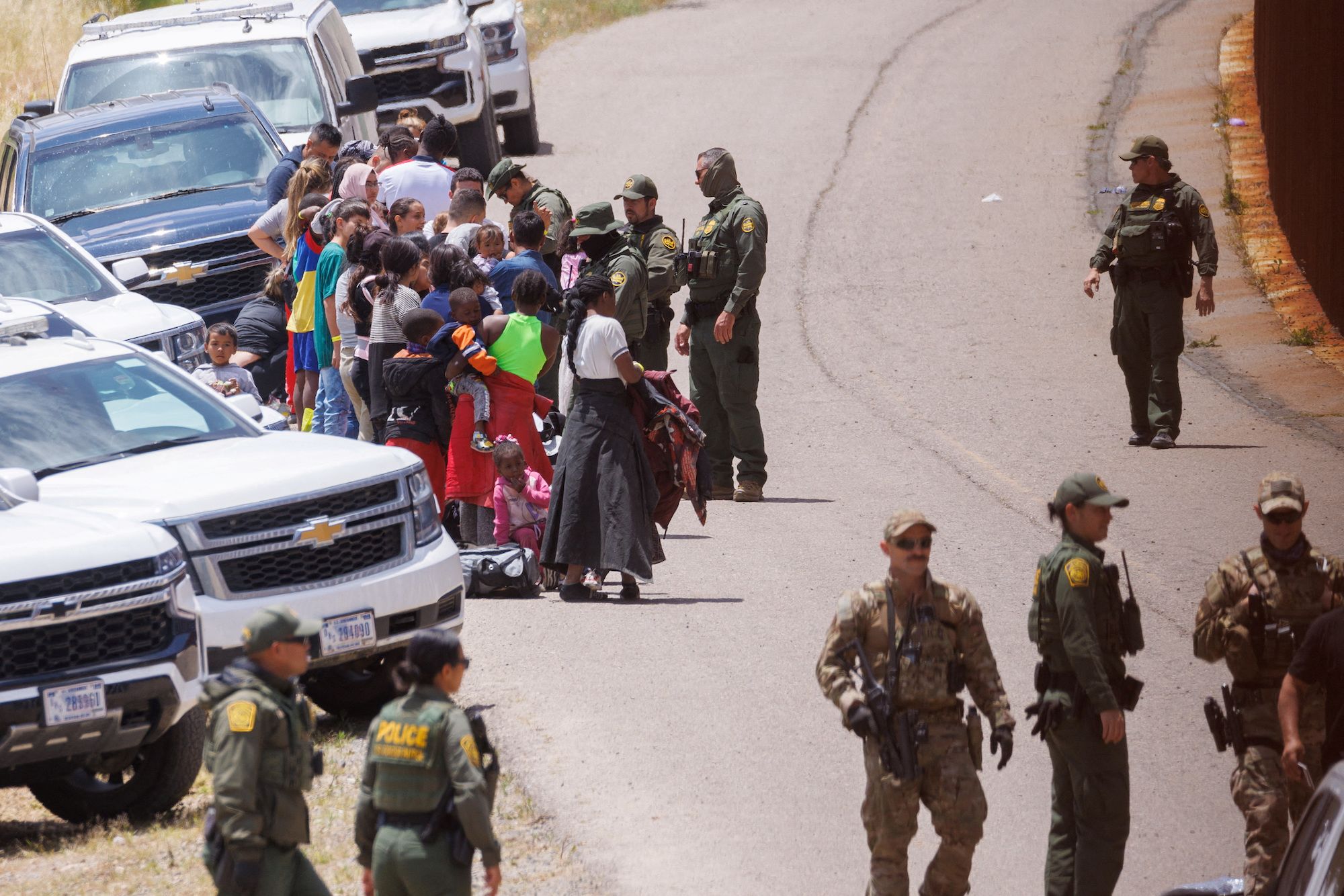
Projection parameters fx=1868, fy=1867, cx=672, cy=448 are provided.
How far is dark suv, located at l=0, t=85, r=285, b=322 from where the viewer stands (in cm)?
1418

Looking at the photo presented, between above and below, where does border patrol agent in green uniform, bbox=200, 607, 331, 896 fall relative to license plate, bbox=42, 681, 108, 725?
above

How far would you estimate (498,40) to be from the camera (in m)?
22.1

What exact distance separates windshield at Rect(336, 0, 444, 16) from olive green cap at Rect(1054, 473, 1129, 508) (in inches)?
590

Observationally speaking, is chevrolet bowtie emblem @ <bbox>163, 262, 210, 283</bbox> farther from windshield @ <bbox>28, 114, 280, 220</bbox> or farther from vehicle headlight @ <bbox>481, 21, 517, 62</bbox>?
vehicle headlight @ <bbox>481, 21, 517, 62</bbox>

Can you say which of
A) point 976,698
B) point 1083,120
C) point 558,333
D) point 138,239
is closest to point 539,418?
point 558,333

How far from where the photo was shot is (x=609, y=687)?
9211mm

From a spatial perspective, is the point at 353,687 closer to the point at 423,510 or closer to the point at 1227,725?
the point at 423,510

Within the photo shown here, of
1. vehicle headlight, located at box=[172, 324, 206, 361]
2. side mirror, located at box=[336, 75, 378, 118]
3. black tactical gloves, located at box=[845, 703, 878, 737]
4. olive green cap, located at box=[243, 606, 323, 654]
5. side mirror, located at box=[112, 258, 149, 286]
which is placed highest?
side mirror, located at box=[336, 75, 378, 118]

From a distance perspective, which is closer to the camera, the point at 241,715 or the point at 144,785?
the point at 241,715

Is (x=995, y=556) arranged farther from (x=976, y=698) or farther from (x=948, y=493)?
(x=976, y=698)

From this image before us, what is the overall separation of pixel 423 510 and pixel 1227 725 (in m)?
3.87

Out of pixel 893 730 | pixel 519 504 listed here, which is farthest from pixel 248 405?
pixel 893 730

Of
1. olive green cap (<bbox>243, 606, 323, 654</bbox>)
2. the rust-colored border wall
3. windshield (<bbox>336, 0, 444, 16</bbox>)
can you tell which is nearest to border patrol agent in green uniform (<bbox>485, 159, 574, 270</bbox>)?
olive green cap (<bbox>243, 606, 323, 654</bbox>)

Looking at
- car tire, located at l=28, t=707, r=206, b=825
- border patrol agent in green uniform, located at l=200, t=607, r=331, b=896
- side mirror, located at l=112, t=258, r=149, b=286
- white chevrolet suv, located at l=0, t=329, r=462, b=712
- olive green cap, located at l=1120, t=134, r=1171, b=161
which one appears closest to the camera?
border patrol agent in green uniform, located at l=200, t=607, r=331, b=896
